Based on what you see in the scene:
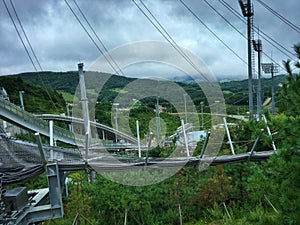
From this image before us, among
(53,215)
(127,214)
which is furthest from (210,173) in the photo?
(53,215)

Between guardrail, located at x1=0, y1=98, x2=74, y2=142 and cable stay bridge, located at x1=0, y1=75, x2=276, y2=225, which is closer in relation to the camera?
cable stay bridge, located at x1=0, y1=75, x2=276, y2=225

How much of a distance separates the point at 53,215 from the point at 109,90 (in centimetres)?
380

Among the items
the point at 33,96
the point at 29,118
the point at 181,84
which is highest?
the point at 33,96

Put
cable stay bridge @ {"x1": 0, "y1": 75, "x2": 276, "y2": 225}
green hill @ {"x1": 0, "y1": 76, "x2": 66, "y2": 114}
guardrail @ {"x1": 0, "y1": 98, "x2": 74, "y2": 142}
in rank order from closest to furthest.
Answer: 1. cable stay bridge @ {"x1": 0, "y1": 75, "x2": 276, "y2": 225}
2. guardrail @ {"x1": 0, "y1": 98, "x2": 74, "y2": 142}
3. green hill @ {"x1": 0, "y1": 76, "x2": 66, "y2": 114}

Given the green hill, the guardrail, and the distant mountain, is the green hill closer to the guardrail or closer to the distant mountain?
the distant mountain

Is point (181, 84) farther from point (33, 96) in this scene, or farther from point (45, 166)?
point (33, 96)

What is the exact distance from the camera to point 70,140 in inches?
471

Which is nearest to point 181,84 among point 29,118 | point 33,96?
point 29,118

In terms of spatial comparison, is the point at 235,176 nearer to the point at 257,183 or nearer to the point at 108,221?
the point at 108,221

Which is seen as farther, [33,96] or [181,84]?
[33,96]

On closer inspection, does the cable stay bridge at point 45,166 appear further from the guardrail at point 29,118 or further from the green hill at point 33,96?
the green hill at point 33,96

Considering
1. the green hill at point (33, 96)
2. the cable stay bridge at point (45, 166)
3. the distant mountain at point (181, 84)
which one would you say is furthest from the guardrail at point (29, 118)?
the green hill at point (33, 96)

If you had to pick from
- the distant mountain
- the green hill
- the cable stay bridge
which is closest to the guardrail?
the distant mountain

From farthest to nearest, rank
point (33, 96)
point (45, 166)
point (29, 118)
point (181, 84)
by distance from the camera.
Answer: point (33, 96), point (29, 118), point (181, 84), point (45, 166)
